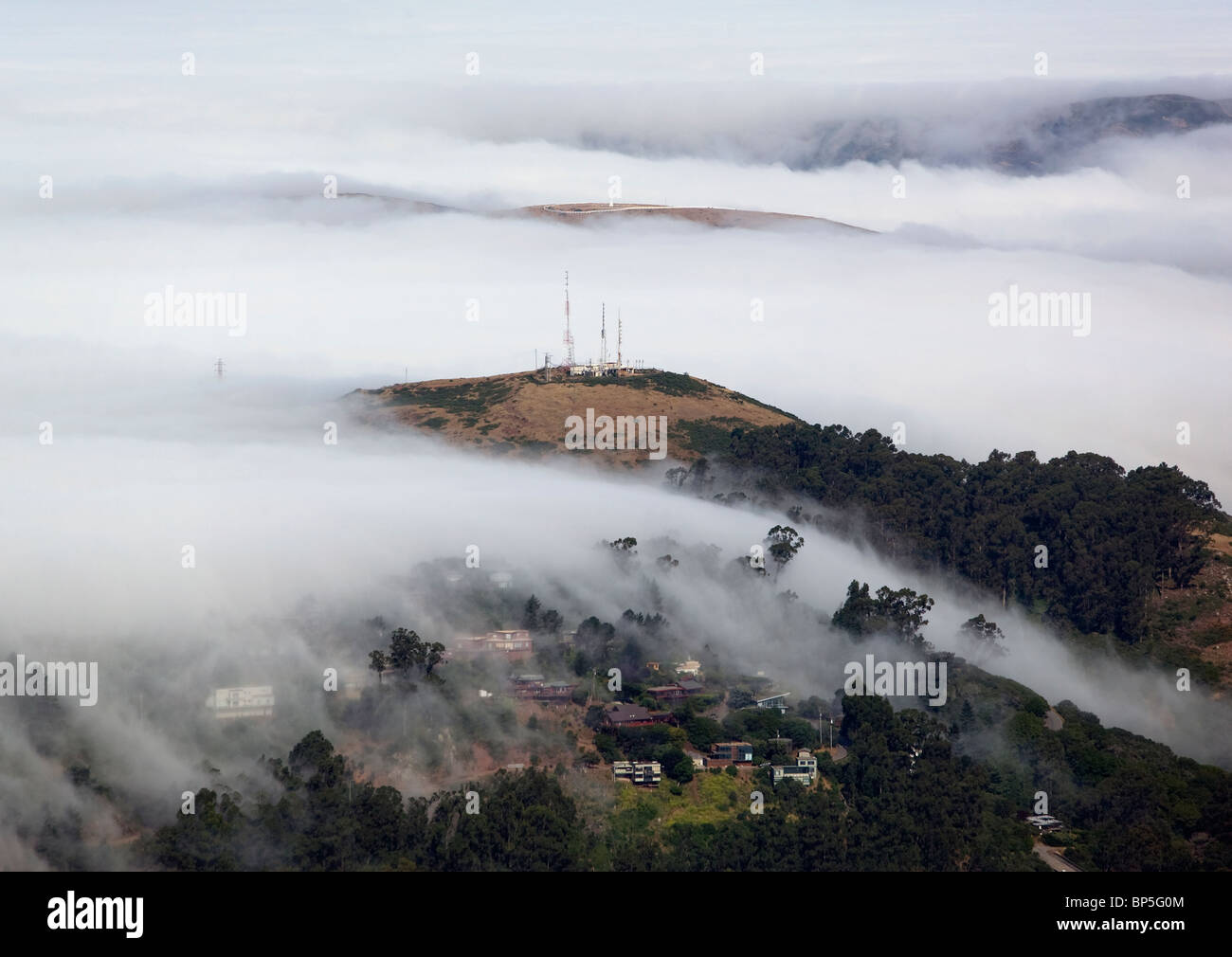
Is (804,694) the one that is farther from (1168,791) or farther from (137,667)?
(137,667)

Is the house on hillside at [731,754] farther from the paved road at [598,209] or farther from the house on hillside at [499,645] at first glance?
the paved road at [598,209]

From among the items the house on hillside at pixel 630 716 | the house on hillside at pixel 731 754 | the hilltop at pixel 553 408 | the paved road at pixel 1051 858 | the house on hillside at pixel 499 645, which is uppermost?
the hilltop at pixel 553 408

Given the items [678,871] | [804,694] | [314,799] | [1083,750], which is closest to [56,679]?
[314,799]

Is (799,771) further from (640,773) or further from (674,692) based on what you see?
(674,692)

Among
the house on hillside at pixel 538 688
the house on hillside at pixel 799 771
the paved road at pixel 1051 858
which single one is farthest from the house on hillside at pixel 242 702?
the paved road at pixel 1051 858

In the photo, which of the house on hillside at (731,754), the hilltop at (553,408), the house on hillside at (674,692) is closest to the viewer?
the house on hillside at (731,754)

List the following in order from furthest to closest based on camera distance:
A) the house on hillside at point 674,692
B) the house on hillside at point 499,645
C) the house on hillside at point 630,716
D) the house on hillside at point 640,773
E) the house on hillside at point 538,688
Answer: the house on hillside at point 499,645
the house on hillside at point 674,692
the house on hillside at point 538,688
the house on hillside at point 630,716
the house on hillside at point 640,773

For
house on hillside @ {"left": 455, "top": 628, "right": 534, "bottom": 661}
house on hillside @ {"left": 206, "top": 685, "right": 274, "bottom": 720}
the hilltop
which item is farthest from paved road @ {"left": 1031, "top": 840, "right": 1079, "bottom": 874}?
the hilltop

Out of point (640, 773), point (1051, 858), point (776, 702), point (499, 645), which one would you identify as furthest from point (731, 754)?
point (1051, 858)
